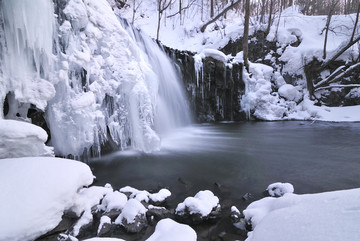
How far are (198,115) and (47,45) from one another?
21.2 feet

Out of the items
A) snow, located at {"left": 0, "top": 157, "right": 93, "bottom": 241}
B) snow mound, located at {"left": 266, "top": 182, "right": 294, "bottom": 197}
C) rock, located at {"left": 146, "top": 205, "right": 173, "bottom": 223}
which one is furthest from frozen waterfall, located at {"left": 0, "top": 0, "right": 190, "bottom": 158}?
snow mound, located at {"left": 266, "top": 182, "right": 294, "bottom": 197}

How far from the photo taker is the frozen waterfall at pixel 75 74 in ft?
8.95

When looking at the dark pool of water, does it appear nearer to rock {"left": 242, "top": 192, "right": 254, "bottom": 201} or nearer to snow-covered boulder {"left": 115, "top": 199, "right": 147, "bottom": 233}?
rock {"left": 242, "top": 192, "right": 254, "bottom": 201}

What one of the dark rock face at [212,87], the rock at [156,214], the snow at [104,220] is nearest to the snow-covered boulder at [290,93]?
the dark rock face at [212,87]

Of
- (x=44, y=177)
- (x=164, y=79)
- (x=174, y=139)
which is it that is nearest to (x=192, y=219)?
(x=44, y=177)

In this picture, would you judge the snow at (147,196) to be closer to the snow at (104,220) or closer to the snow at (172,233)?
the snow at (104,220)

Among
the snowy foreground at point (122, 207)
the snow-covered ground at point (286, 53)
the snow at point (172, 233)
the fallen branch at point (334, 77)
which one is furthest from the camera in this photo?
the snow-covered ground at point (286, 53)

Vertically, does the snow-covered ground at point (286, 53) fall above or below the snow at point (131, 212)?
above

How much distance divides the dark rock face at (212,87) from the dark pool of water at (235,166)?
112 inches

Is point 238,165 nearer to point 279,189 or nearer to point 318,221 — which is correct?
point 279,189

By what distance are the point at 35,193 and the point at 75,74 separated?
2.27 meters

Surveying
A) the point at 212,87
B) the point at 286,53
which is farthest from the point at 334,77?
the point at 212,87

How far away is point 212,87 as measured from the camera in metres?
8.80

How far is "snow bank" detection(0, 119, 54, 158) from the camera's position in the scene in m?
2.06
